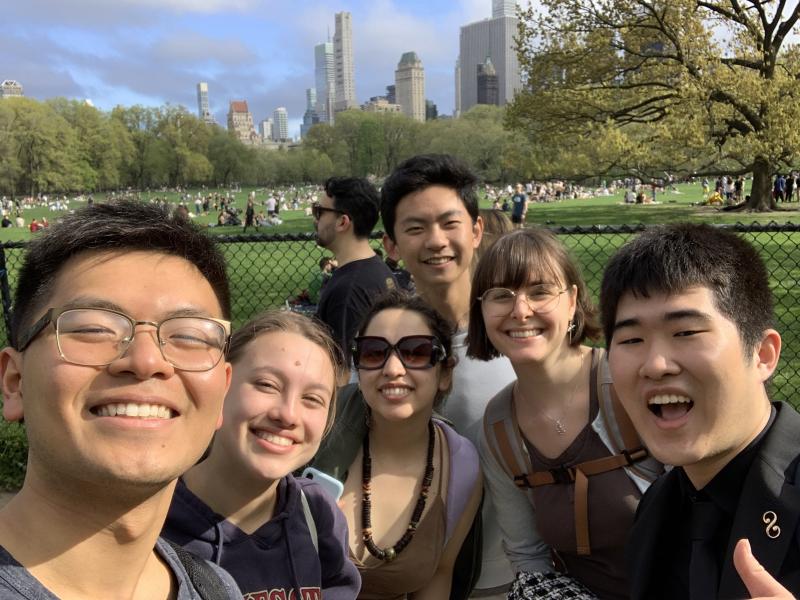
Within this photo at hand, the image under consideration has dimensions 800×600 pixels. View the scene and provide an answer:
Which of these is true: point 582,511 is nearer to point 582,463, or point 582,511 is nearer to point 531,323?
point 582,463

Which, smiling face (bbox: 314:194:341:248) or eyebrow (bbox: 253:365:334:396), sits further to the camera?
smiling face (bbox: 314:194:341:248)

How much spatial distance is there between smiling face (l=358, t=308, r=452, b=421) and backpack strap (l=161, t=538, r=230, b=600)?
A: 1112 millimetres

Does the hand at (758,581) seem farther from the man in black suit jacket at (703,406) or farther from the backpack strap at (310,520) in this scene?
the backpack strap at (310,520)

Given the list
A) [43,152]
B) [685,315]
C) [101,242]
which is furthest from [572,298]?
[43,152]

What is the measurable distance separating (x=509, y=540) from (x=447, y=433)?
18.6 inches

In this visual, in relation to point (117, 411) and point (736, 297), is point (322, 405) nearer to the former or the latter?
point (117, 411)

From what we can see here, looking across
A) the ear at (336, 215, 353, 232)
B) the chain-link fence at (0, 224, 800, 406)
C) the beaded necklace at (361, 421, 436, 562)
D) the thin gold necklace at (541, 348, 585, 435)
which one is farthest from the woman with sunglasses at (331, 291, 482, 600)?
the ear at (336, 215, 353, 232)

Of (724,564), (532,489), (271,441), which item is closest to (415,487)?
(532,489)

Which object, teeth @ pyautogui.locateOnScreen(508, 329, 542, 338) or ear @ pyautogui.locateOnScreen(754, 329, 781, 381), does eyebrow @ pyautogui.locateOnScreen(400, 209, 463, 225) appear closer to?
teeth @ pyautogui.locateOnScreen(508, 329, 542, 338)

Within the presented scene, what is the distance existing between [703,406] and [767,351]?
29 centimetres

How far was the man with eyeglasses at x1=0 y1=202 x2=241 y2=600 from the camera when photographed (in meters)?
1.26

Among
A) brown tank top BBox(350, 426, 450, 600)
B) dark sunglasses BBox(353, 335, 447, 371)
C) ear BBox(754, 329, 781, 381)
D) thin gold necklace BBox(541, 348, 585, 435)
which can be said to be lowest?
brown tank top BBox(350, 426, 450, 600)

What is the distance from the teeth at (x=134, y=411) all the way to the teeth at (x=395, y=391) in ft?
4.45

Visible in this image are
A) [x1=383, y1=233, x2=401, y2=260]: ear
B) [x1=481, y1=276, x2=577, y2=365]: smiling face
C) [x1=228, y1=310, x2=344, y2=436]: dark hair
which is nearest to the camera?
[x1=228, y1=310, x2=344, y2=436]: dark hair
